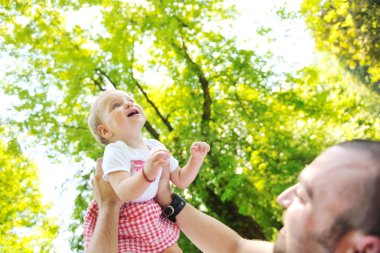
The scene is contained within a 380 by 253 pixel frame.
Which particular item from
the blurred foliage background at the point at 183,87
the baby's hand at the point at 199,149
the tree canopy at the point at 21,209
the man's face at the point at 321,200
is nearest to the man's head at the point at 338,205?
the man's face at the point at 321,200

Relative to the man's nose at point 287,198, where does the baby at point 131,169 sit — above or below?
above

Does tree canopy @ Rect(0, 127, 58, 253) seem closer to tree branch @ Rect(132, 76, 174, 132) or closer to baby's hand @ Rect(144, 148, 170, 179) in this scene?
tree branch @ Rect(132, 76, 174, 132)

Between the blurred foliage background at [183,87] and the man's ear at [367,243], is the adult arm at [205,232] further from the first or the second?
the blurred foliage background at [183,87]

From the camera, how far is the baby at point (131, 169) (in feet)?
6.82

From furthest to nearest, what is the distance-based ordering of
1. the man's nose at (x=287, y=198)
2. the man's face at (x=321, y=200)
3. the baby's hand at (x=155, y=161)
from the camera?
the baby's hand at (x=155, y=161) < the man's nose at (x=287, y=198) < the man's face at (x=321, y=200)

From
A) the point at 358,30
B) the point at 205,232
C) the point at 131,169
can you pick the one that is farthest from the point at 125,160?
the point at 358,30

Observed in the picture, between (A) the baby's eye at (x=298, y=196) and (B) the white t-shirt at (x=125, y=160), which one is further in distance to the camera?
(B) the white t-shirt at (x=125, y=160)

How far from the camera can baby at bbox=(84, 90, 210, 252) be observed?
2.08m

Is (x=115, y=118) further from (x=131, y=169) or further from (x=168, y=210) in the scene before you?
(x=168, y=210)

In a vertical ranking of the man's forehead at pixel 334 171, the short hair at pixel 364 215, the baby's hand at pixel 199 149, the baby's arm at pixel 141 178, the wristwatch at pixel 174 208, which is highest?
the baby's arm at pixel 141 178

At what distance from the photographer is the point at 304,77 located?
8.77 meters

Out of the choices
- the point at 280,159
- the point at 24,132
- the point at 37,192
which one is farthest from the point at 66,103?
the point at 37,192

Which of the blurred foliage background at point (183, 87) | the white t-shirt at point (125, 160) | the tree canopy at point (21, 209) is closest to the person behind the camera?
the white t-shirt at point (125, 160)

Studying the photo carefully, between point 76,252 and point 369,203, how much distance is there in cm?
788
